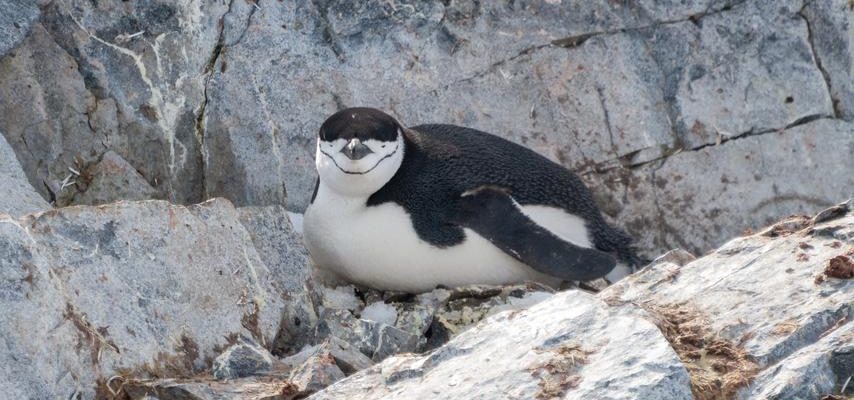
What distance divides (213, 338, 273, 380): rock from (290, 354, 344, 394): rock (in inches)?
8.2

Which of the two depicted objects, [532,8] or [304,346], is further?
[532,8]

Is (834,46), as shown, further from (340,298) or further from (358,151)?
(340,298)

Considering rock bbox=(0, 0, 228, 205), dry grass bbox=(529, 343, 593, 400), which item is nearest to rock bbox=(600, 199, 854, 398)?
dry grass bbox=(529, 343, 593, 400)

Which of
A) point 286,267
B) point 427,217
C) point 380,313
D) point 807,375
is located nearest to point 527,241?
point 427,217

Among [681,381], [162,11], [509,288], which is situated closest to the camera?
[681,381]

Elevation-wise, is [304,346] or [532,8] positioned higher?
[532,8]

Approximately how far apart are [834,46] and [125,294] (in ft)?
13.4

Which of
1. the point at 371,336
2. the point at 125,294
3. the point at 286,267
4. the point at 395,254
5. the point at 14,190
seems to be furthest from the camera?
the point at 395,254

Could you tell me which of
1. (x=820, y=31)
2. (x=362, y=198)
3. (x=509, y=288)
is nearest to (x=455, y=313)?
(x=509, y=288)

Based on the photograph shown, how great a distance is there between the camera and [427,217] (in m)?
7.01

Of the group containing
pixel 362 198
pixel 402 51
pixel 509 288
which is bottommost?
pixel 509 288

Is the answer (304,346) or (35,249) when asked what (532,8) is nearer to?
(304,346)

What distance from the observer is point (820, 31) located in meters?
8.13

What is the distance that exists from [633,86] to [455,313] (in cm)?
217
